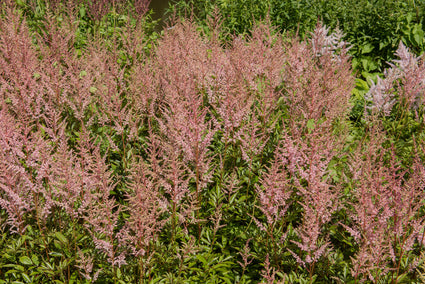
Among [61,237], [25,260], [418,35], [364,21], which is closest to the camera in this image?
[61,237]

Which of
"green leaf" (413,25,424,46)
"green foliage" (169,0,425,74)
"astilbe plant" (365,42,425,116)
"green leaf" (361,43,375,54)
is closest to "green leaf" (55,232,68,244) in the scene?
"astilbe plant" (365,42,425,116)

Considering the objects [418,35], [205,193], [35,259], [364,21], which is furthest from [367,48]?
[35,259]

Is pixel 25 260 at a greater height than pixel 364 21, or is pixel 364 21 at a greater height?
pixel 364 21

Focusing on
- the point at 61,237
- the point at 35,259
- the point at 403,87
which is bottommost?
the point at 35,259

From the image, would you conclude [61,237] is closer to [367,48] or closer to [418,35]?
[367,48]

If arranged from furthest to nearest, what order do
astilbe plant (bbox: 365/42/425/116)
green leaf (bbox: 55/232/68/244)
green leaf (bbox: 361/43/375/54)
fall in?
green leaf (bbox: 361/43/375/54) → astilbe plant (bbox: 365/42/425/116) → green leaf (bbox: 55/232/68/244)

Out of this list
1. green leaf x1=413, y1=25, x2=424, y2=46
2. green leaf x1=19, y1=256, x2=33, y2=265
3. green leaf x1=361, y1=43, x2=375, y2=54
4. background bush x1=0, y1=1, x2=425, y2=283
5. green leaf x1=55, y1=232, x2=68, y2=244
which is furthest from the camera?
green leaf x1=361, y1=43, x2=375, y2=54

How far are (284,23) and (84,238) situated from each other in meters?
6.60

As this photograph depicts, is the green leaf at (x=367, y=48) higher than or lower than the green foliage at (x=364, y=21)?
lower

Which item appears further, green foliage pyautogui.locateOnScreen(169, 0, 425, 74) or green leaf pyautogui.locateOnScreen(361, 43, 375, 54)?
green leaf pyautogui.locateOnScreen(361, 43, 375, 54)

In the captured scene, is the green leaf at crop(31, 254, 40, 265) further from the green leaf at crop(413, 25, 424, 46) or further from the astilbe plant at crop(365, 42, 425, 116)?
the green leaf at crop(413, 25, 424, 46)

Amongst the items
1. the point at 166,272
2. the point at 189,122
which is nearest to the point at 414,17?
the point at 189,122

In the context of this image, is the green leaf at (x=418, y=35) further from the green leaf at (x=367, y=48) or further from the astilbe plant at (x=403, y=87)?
the astilbe plant at (x=403, y=87)

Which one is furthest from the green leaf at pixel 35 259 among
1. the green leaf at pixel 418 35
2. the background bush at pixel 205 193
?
the green leaf at pixel 418 35
